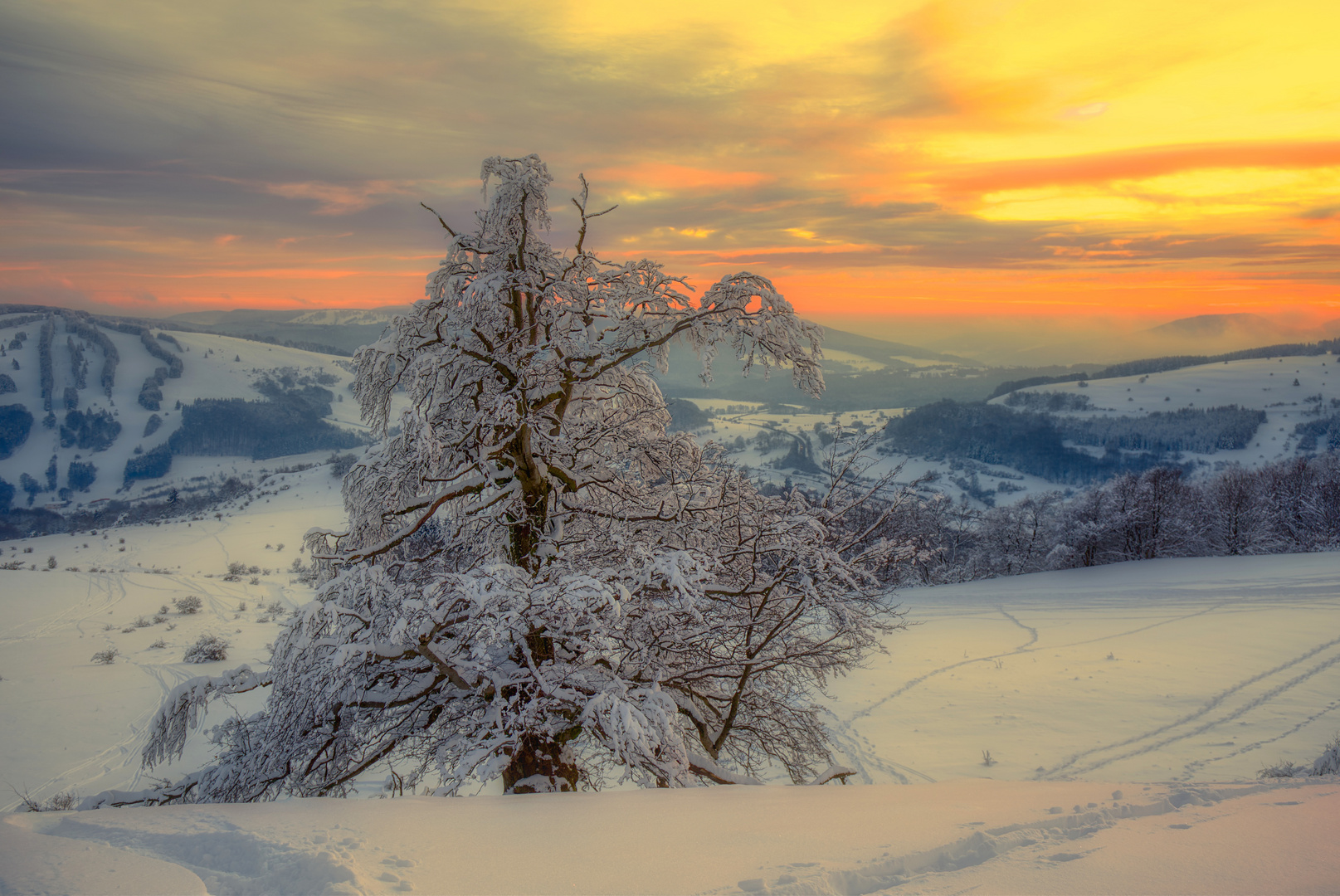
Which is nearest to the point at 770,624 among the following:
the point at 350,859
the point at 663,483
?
the point at 663,483

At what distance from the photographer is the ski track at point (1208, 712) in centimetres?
973

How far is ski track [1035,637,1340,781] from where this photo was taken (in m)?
9.73

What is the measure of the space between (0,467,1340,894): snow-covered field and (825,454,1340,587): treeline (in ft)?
38.6

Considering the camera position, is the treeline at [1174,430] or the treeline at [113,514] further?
the treeline at [1174,430]

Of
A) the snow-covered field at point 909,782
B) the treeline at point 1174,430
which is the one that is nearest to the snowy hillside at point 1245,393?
the treeline at point 1174,430

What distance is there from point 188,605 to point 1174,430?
174 meters

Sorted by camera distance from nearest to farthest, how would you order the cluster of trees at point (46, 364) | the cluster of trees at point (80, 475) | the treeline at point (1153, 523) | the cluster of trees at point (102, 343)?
the treeline at point (1153, 523) < the cluster of trees at point (80, 475) < the cluster of trees at point (46, 364) < the cluster of trees at point (102, 343)

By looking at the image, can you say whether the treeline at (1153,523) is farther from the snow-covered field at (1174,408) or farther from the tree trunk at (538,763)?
the snow-covered field at (1174,408)

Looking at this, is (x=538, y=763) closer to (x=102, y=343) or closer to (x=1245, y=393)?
(x=1245, y=393)

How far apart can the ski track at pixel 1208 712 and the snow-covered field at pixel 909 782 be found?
7 cm

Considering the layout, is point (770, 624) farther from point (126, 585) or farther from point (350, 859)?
point (126, 585)

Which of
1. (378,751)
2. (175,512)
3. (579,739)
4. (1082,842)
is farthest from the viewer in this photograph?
(175,512)

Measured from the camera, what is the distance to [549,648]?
19.2ft

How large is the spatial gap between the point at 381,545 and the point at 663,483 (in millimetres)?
2884
